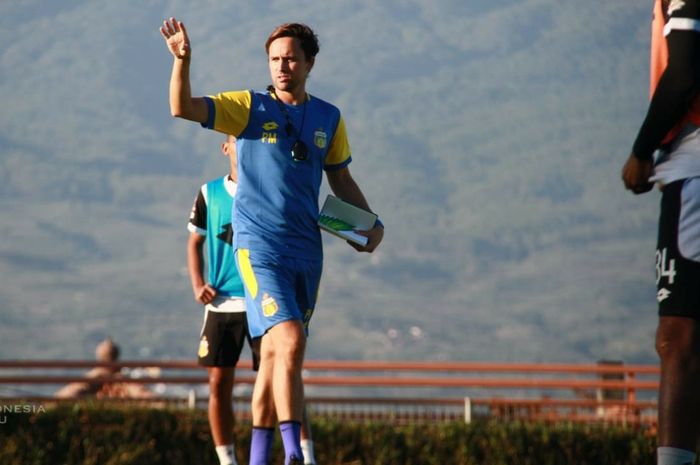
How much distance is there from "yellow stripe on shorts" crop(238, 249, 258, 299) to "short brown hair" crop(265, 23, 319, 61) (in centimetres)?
107

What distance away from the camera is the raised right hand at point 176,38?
249 inches

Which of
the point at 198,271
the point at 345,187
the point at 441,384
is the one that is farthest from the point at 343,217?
the point at 441,384

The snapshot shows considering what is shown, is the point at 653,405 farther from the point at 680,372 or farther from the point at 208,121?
the point at 680,372

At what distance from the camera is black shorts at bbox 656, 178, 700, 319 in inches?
188

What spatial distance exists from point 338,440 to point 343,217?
17.6 ft

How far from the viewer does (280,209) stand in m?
6.87

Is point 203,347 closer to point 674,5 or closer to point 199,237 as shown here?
point 199,237

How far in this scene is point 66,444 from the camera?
11055 mm

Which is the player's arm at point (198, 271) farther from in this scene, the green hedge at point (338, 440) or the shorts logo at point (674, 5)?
the shorts logo at point (674, 5)

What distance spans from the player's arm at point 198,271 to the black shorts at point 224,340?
0.14 m

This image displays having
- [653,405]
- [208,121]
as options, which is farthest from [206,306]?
[653,405]

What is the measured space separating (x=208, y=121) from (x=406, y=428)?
626 centimetres

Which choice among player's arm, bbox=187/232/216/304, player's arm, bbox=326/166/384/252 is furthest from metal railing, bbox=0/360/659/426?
player's arm, bbox=326/166/384/252

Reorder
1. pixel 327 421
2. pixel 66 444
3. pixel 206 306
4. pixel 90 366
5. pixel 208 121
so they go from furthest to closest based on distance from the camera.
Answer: pixel 90 366 → pixel 327 421 → pixel 66 444 → pixel 206 306 → pixel 208 121
